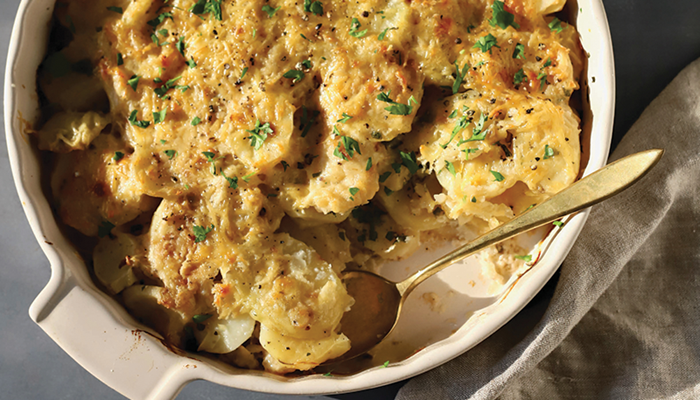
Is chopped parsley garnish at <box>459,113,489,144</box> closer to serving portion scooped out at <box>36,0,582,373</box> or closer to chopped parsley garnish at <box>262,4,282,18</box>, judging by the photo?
serving portion scooped out at <box>36,0,582,373</box>

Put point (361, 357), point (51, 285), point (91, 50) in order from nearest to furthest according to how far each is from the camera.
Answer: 1. point (51, 285)
2. point (91, 50)
3. point (361, 357)

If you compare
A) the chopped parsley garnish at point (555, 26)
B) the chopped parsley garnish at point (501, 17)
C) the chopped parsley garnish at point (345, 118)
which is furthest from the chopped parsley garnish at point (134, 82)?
the chopped parsley garnish at point (555, 26)

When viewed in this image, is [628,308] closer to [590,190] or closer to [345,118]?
[590,190]

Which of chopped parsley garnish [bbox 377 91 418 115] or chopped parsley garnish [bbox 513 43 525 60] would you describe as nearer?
chopped parsley garnish [bbox 377 91 418 115]

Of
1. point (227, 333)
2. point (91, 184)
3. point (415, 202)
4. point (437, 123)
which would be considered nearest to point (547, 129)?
point (437, 123)

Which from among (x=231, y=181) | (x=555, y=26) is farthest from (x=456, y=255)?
(x=555, y=26)

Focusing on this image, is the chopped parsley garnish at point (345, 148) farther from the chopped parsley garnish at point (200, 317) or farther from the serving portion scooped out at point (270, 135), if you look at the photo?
the chopped parsley garnish at point (200, 317)

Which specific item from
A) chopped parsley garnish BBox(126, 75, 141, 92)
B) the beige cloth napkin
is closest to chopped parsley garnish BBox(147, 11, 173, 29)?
chopped parsley garnish BBox(126, 75, 141, 92)

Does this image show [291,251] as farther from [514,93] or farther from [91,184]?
[514,93]
